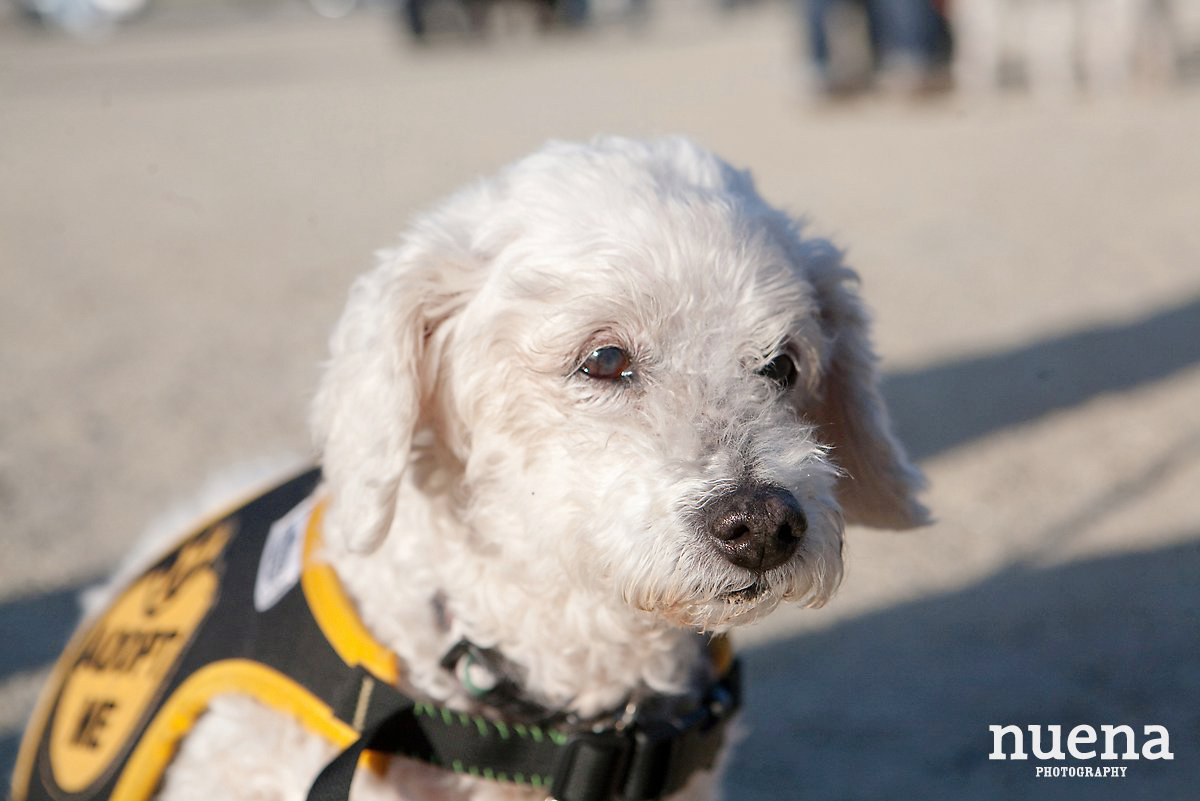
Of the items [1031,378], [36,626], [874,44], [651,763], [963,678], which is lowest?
[1031,378]

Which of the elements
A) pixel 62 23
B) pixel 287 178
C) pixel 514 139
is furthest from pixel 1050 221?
pixel 62 23

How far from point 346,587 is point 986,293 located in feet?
18.2

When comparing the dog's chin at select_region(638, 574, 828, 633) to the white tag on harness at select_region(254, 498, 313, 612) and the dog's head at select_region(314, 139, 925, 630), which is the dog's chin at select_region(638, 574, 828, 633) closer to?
the dog's head at select_region(314, 139, 925, 630)

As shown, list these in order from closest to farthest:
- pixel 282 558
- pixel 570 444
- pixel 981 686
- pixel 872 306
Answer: pixel 570 444 → pixel 282 558 → pixel 981 686 → pixel 872 306

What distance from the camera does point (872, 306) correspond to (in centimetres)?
499

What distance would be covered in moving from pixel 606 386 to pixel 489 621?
48cm

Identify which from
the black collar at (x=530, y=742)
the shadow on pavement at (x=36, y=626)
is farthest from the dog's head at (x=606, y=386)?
the shadow on pavement at (x=36, y=626)

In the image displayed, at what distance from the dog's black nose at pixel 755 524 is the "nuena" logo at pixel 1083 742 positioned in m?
1.66

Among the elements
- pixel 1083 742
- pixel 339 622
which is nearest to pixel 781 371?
pixel 339 622

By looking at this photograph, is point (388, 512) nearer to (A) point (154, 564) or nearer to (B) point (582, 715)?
(B) point (582, 715)

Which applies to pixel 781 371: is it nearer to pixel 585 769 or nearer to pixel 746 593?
pixel 746 593

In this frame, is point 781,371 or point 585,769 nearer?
point 585,769

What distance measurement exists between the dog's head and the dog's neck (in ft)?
0.17

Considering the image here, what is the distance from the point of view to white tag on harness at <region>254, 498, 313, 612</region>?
215 centimetres
